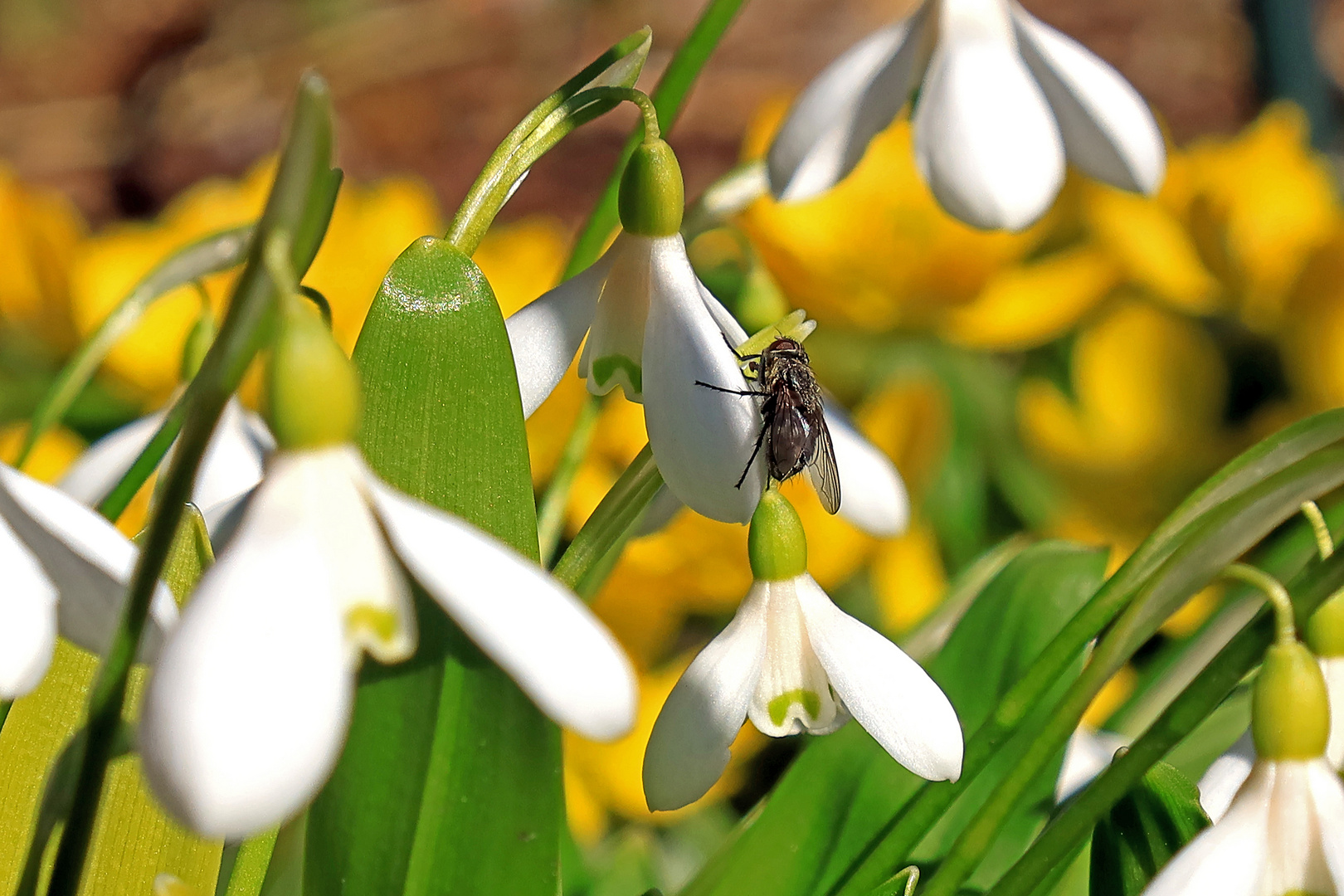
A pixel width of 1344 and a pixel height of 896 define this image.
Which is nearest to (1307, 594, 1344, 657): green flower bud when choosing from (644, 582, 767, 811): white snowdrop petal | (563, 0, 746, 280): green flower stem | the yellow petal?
(644, 582, 767, 811): white snowdrop petal

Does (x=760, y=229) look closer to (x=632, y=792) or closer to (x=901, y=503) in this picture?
(x=632, y=792)

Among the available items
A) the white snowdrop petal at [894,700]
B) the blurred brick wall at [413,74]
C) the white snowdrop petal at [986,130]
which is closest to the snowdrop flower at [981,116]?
the white snowdrop petal at [986,130]

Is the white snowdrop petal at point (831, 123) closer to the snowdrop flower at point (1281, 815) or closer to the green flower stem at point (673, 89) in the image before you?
the green flower stem at point (673, 89)

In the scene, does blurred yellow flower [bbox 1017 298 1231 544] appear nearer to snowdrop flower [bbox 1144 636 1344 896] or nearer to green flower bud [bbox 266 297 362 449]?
snowdrop flower [bbox 1144 636 1344 896]

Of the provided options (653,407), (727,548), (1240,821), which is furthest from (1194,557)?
(727,548)

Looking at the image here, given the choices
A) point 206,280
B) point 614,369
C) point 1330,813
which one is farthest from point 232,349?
point 206,280

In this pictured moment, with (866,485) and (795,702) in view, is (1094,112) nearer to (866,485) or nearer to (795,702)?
(866,485)
